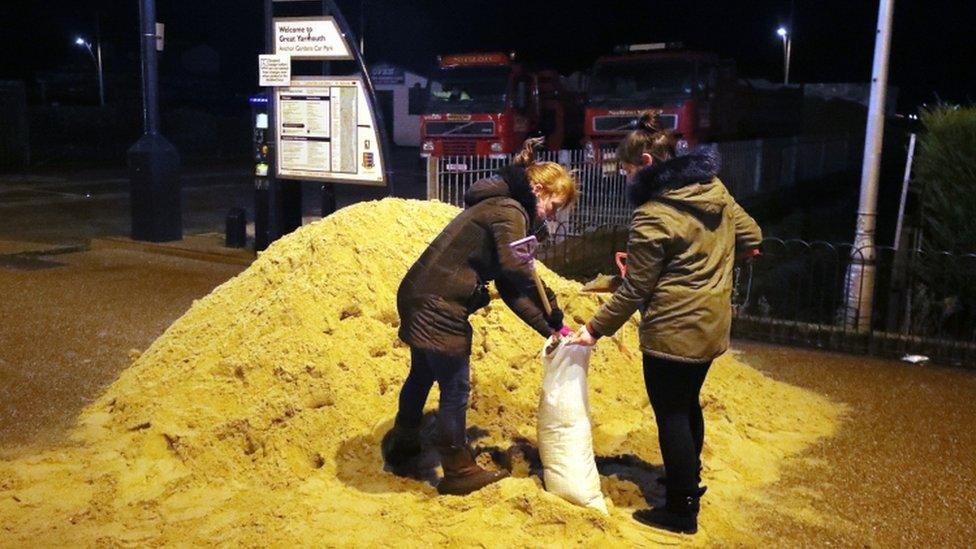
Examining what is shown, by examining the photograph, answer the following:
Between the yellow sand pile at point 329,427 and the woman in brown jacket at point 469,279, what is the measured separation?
1.66 feet

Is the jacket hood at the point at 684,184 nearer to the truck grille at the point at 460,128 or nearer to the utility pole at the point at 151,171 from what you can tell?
the utility pole at the point at 151,171

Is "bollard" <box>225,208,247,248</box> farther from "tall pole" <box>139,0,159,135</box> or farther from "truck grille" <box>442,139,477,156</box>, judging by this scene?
"truck grille" <box>442,139,477,156</box>

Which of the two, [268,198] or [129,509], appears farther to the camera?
[268,198]

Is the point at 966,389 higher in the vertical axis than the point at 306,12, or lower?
lower

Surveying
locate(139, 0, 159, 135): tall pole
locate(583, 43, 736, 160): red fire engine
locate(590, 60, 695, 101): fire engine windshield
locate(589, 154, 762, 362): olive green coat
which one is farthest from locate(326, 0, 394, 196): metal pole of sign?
locate(590, 60, 695, 101): fire engine windshield

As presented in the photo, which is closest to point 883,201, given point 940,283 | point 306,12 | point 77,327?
point 940,283

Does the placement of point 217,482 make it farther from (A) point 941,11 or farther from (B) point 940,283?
(A) point 941,11

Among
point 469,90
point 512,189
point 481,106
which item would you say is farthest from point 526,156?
point 469,90

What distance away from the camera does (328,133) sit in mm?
10344

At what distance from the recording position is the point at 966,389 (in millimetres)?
6891

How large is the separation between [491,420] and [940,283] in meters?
5.10

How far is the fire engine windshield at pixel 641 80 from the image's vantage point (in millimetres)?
18547

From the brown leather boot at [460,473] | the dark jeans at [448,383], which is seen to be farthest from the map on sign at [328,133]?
the brown leather boot at [460,473]

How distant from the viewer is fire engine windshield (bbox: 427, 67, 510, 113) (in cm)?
2056
